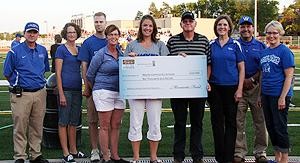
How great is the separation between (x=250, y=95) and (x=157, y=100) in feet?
4.67

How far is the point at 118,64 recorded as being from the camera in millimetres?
6570

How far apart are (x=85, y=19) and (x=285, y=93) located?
323 feet

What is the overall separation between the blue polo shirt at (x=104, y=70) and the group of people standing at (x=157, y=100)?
0.01m

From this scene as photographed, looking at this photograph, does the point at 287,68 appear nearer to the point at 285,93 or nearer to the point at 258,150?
the point at 285,93

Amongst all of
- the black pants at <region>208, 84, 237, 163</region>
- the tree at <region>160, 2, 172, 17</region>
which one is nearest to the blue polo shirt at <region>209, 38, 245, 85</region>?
the black pants at <region>208, 84, 237, 163</region>

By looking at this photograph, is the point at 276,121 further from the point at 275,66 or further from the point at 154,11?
the point at 154,11

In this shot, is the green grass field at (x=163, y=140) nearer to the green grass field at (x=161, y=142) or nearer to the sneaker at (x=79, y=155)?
the green grass field at (x=161, y=142)

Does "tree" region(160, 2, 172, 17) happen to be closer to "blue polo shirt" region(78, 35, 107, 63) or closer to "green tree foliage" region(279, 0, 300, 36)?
"green tree foliage" region(279, 0, 300, 36)

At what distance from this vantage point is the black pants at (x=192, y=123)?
22.0ft

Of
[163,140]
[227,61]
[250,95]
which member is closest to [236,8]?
[163,140]

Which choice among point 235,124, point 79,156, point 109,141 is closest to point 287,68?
point 235,124

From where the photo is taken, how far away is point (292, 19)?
8762 cm

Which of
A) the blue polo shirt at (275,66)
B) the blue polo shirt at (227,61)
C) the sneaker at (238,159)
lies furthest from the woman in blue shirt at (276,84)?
the sneaker at (238,159)

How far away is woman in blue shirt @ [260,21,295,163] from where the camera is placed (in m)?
6.17
